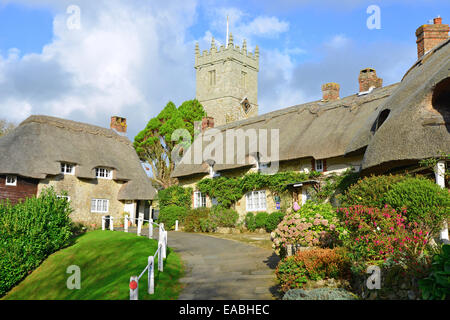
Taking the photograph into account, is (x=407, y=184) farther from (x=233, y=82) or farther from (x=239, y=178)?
(x=233, y=82)

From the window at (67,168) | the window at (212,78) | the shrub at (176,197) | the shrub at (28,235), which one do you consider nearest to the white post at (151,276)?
the shrub at (28,235)

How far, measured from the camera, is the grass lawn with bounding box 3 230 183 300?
9.66 metres

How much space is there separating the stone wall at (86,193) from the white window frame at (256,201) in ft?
35.6

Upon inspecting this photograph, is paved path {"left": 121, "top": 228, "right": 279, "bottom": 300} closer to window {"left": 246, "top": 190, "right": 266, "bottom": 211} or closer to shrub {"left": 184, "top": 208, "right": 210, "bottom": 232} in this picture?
window {"left": 246, "top": 190, "right": 266, "bottom": 211}

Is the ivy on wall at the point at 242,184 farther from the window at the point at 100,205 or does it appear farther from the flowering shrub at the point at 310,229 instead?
the flowering shrub at the point at 310,229

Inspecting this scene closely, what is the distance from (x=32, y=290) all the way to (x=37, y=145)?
14.1 m

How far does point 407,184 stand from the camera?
32.4 feet

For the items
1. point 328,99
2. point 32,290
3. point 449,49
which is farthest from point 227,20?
point 32,290

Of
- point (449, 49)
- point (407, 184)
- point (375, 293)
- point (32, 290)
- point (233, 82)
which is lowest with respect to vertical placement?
point (32, 290)

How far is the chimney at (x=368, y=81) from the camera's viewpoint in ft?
79.3

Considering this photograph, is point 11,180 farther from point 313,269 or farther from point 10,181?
point 313,269

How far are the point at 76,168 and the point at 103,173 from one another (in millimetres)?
2461

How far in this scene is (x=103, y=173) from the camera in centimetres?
2953

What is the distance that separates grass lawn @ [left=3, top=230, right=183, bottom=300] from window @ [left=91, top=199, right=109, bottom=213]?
850cm
